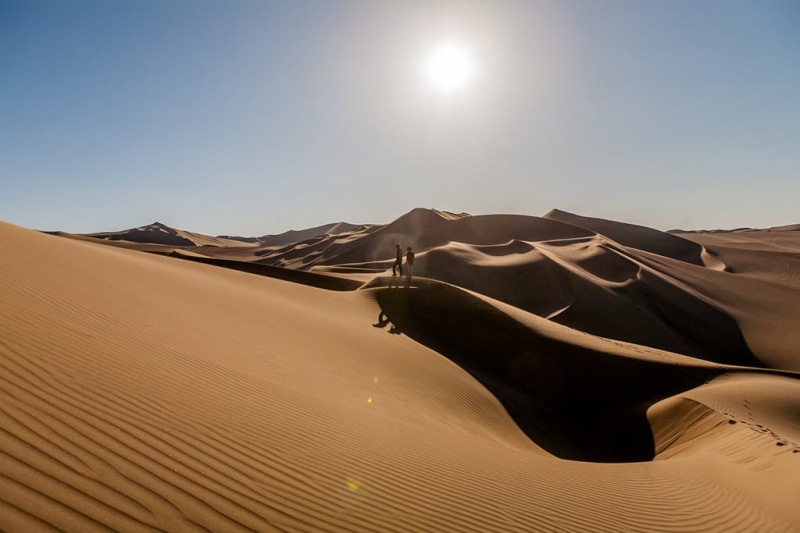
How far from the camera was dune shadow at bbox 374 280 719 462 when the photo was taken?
9844 mm

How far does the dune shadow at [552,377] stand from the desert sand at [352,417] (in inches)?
2.7

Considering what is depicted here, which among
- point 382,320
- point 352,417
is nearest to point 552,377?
point 382,320

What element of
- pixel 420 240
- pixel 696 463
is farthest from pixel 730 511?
pixel 420 240

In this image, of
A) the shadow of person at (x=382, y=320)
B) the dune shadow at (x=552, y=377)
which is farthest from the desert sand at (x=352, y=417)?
the shadow of person at (x=382, y=320)

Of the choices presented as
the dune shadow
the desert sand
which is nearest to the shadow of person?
the dune shadow

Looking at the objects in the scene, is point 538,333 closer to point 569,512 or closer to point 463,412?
point 463,412

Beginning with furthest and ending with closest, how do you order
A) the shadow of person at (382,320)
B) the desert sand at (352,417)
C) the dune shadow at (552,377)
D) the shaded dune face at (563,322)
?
the shadow of person at (382,320) → the shaded dune face at (563,322) → the dune shadow at (552,377) → the desert sand at (352,417)

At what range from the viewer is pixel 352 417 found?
217 inches

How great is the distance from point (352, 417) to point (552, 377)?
351 inches

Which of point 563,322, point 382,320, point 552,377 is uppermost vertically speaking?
point 382,320

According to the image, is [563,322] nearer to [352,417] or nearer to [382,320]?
[382,320]

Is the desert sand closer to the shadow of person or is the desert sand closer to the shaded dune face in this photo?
the shaded dune face

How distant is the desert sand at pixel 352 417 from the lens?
9.34ft

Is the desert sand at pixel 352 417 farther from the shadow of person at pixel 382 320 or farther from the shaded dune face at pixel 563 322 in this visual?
Answer: the shadow of person at pixel 382 320
